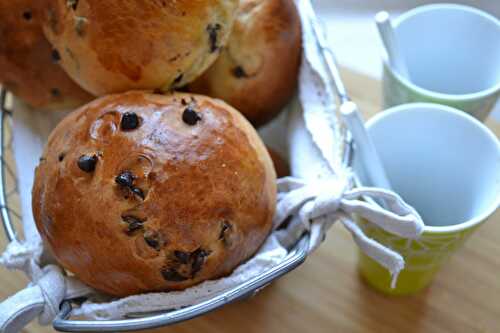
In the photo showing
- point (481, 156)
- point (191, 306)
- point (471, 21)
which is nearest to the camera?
point (191, 306)

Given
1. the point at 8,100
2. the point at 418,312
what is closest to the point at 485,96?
the point at 418,312

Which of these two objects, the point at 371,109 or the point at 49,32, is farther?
the point at 371,109

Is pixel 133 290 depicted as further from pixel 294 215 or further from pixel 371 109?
pixel 371 109

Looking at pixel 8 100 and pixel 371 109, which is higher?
pixel 8 100

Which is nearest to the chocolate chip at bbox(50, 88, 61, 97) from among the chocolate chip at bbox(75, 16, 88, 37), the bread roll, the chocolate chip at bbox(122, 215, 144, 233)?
the bread roll

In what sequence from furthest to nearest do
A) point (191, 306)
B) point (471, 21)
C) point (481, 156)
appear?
point (471, 21)
point (481, 156)
point (191, 306)

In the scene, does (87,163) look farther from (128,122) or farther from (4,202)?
(4,202)

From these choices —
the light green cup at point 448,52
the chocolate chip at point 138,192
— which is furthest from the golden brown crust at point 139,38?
the light green cup at point 448,52
